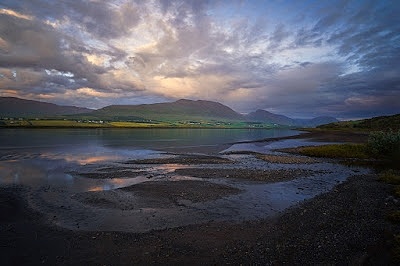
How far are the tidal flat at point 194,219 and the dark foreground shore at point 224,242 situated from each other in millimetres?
50

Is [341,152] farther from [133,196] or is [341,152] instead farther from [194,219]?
[133,196]

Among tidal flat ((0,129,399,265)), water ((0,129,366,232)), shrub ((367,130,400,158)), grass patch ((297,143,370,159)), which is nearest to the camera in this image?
tidal flat ((0,129,399,265))

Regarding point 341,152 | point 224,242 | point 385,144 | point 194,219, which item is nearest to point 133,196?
point 194,219

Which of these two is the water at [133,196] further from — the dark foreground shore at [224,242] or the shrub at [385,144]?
the shrub at [385,144]

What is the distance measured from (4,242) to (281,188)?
70.0 ft

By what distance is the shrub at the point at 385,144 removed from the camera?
3891 centimetres

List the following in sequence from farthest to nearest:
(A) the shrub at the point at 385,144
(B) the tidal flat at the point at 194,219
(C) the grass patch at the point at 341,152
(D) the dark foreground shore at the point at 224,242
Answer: (C) the grass patch at the point at 341,152 → (A) the shrub at the point at 385,144 → (B) the tidal flat at the point at 194,219 → (D) the dark foreground shore at the point at 224,242

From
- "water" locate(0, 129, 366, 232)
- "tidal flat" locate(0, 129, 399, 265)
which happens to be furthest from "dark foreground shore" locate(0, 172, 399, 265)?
"water" locate(0, 129, 366, 232)

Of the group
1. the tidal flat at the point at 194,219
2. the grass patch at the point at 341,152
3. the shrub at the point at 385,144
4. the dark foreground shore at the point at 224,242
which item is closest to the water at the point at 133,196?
the tidal flat at the point at 194,219

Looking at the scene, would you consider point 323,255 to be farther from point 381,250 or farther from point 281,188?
point 281,188

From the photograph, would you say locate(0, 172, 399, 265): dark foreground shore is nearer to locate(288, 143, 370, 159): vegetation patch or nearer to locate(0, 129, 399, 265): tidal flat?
locate(0, 129, 399, 265): tidal flat

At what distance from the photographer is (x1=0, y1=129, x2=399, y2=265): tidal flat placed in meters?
11.4

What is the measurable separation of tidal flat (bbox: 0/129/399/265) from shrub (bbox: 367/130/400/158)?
17712 millimetres

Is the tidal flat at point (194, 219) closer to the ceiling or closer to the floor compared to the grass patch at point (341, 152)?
closer to the floor
